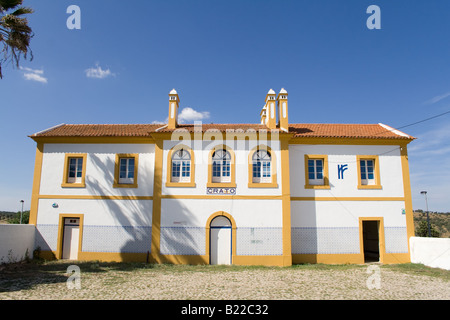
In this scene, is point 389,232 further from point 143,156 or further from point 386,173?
point 143,156

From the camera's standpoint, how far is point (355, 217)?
14789 mm

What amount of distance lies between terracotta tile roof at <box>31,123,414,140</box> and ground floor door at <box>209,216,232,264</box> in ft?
14.7

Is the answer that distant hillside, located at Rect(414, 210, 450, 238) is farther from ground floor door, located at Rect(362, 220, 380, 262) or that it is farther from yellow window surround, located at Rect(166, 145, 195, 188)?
yellow window surround, located at Rect(166, 145, 195, 188)

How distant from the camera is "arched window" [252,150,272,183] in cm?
1472

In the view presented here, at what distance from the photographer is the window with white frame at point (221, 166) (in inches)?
579

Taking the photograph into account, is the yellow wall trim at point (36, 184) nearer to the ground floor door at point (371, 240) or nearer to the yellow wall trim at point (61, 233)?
the yellow wall trim at point (61, 233)

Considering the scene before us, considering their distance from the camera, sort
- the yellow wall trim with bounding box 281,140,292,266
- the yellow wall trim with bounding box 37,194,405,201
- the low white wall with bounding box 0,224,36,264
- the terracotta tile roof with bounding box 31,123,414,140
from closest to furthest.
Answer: the low white wall with bounding box 0,224,36,264
the yellow wall trim with bounding box 281,140,292,266
the yellow wall trim with bounding box 37,194,405,201
the terracotta tile roof with bounding box 31,123,414,140

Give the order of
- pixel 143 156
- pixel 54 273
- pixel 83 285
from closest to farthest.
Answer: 1. pixel 83 285
2. pixel 54 273
3. pixel 143 156

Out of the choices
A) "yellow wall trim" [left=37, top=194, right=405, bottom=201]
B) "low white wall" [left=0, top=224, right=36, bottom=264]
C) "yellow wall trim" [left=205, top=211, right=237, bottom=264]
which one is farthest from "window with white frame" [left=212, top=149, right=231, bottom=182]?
"low white wall" [left=0, top=224, right=36, bottom=264]

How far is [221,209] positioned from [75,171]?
7.68 m

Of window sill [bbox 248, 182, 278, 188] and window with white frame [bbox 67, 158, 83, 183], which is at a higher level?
window with white frame [bbox 67, 158, 83, 183]

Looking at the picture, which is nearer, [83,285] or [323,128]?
[83,285]
